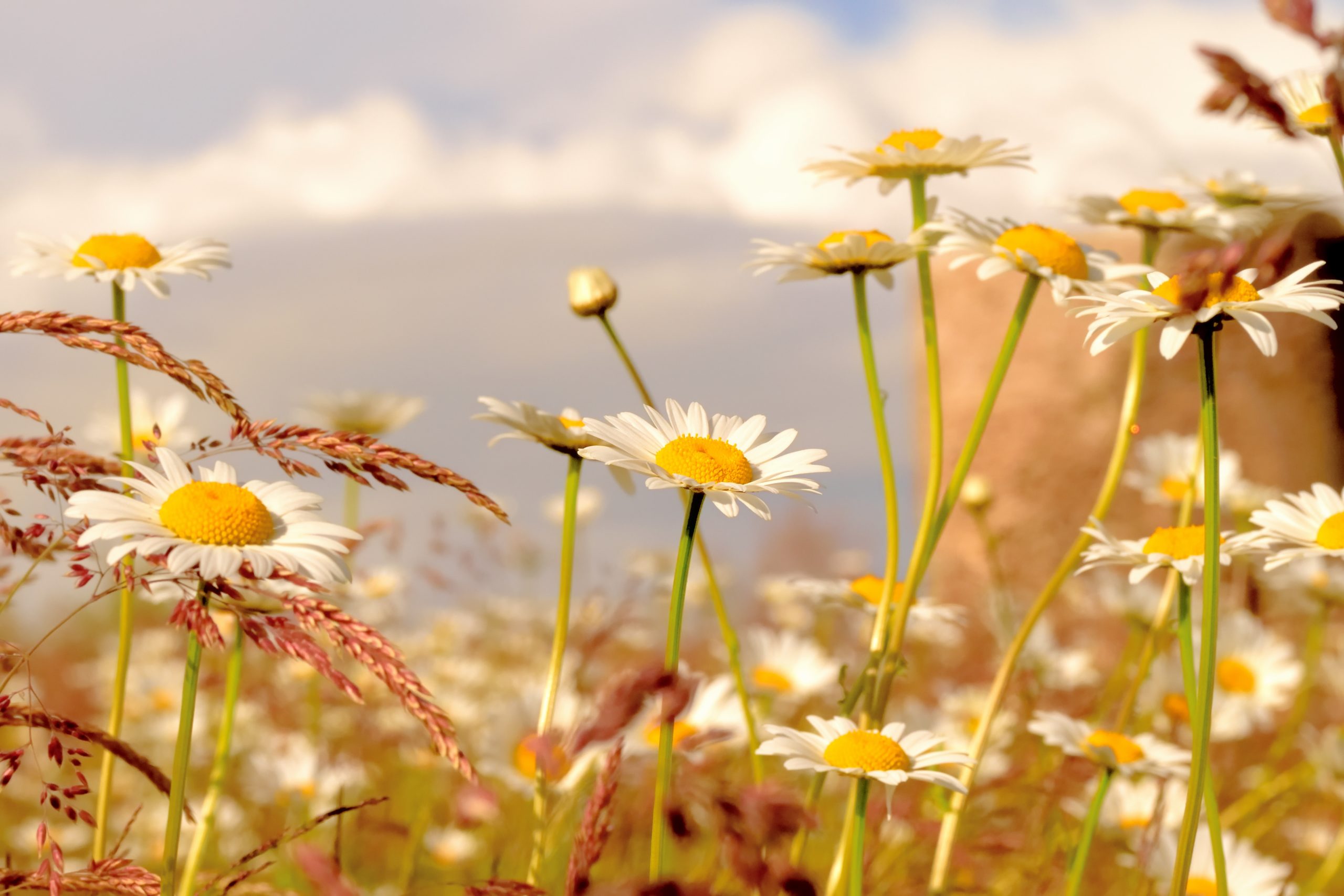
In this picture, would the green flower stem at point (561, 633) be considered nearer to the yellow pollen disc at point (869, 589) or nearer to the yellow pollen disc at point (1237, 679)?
the yellow pollen disc at point (869, 589)

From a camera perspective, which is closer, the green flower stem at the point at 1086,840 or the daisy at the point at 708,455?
the daisy at the point at 708,455

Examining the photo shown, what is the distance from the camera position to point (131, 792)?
13.6 feet

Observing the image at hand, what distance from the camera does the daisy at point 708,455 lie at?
0.98m

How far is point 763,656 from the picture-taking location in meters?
2.27

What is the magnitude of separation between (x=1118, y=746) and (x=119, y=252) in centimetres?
140

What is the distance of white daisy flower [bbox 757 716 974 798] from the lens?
1.04m

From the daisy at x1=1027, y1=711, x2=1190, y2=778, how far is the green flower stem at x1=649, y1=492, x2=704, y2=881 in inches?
25.0

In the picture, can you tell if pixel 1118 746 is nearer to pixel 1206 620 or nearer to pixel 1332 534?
pixel 1332 534

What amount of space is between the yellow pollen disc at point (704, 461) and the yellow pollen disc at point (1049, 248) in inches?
20.5

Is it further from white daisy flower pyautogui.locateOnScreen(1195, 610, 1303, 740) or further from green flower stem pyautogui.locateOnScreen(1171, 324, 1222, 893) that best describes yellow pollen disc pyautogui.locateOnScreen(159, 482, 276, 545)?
white daisy flower pyautogui.locateOnScreen(1195, 610, 1303, 740)

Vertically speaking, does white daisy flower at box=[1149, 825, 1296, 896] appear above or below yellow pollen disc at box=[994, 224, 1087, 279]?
below

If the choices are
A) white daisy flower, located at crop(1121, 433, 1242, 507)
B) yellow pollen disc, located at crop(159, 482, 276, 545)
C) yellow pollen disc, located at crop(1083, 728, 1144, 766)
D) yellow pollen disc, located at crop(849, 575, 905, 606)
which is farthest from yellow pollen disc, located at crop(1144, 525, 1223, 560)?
yellow pollen disc, located at crop(159, 482, 276, 545)

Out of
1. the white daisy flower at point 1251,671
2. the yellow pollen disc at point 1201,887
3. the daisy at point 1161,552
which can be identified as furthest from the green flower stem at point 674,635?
the white daisy flower at point 1251,671

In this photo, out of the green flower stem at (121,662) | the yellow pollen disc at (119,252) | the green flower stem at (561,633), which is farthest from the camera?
the yellow pollen disc at (119,252)
